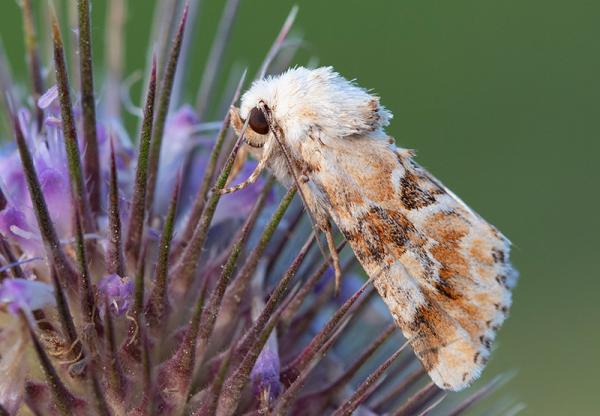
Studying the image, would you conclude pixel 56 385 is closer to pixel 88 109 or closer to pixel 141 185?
pixel 141 185

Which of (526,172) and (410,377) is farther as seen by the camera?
(526,172)

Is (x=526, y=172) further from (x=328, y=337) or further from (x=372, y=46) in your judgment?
(x=328, y=337)

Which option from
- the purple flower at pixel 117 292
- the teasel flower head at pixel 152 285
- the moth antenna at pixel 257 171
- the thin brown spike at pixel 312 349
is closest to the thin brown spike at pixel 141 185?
the teasel flower head at pixel 152 285

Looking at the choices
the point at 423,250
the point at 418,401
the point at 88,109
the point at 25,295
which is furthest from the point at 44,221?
the point at 418,401

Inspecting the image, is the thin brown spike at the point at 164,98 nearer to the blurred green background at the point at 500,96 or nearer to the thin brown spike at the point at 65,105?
the thin brown spike at the point at 65,105

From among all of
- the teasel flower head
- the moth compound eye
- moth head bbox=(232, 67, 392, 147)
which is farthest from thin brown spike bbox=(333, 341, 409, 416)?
the moth compound eye

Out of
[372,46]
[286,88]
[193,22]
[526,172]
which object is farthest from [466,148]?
[286,88]

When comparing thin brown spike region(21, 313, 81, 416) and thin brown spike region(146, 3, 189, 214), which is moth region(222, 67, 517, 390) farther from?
thin brown spike region(21, 313, 81, 416)
